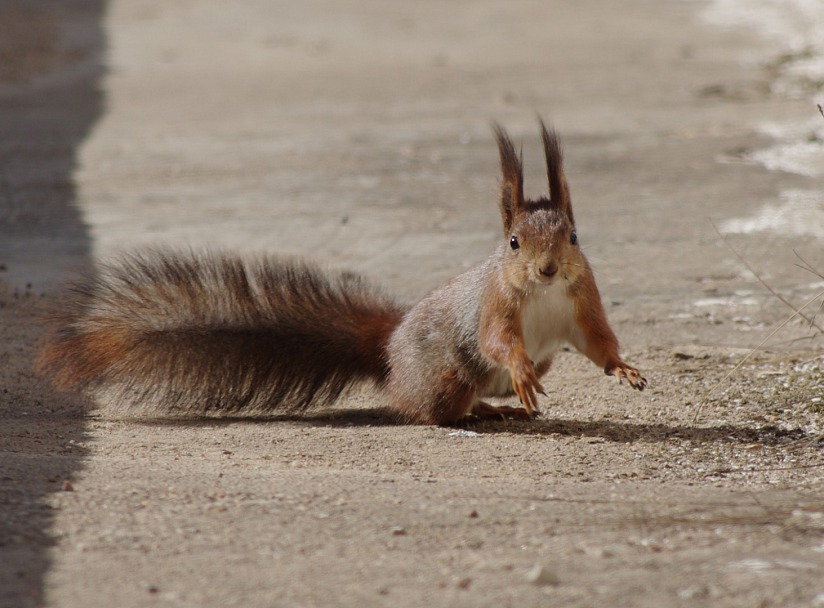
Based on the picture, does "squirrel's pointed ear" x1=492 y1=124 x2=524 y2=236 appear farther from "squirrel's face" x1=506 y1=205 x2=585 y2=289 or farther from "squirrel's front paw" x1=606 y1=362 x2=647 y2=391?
"squirrel's front paw" x1=606 y1=362 x2=647 y2=391

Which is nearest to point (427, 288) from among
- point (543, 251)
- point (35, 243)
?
point (543, 251)

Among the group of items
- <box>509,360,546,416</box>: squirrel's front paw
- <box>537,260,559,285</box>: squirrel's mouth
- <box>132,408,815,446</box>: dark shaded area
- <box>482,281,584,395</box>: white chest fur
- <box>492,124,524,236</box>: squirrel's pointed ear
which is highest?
<box>492,124,524,236</box>: squirrel's pointed ear

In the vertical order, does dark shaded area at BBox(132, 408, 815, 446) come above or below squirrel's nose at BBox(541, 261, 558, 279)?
below

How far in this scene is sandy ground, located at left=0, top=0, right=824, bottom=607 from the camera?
259 cm

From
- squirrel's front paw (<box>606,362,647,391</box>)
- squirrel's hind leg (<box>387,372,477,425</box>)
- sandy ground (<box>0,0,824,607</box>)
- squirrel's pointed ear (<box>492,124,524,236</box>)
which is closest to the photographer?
sandy ground (<box>0,0,824,607</box>)

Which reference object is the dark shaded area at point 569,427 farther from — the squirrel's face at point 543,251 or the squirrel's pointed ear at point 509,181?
the squirrel's pointed ear at point 509,181

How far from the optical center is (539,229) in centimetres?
398

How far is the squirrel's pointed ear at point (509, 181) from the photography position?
4117mm

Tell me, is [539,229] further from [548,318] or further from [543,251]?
[548,318]

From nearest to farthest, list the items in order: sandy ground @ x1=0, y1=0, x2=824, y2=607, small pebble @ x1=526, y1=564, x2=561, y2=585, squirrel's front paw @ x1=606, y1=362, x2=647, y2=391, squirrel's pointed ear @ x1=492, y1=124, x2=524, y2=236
Result: small pebble @ x1=526, y1=564, x2=561, y2=585 → sandy ground @ x1=0, y1=0, x2=824, y2=607 → squirrel's front paw @ x1=606, y1=362, x2=647, y2=391 → squirrel's pointed ear @ x1=492, y1=124, x2=524, y2=236

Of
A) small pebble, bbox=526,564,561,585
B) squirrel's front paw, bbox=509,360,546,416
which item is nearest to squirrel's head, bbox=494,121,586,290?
squirrel's front paw, bbox=509,360,546,416

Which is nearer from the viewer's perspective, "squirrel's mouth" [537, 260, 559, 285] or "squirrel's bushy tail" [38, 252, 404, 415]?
"squirrel's mouth" [537, 260, 559, 285]

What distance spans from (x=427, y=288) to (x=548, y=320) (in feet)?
6.14

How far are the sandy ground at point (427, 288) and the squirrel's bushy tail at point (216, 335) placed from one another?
0.53ft
